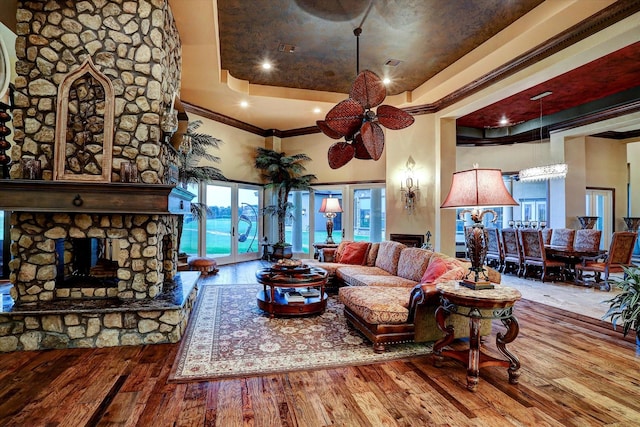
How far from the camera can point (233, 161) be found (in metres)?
8.65

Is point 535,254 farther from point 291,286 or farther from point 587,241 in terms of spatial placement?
point 291,286

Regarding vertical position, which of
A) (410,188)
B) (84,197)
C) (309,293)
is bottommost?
(309,293)

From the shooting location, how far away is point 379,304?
3270 mm

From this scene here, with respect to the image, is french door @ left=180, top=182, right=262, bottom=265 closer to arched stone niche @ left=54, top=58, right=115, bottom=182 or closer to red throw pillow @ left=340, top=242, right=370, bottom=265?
red throw pillow @ left=340, top=242, right=370, bottom=265

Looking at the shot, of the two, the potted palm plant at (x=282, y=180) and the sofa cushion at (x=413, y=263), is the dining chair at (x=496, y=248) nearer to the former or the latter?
the sofa cushion at (x=413, y=263)

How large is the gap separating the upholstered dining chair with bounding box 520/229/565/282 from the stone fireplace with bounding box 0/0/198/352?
6522 millimetres

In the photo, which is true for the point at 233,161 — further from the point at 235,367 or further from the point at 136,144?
the point at 235,367

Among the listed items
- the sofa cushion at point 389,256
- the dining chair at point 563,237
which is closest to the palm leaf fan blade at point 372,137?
the sofa cushion at point 389,256

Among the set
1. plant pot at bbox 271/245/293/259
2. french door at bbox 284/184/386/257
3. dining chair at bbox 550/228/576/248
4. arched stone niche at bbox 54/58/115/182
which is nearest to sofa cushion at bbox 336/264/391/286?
french door at bbox 284/184/386/257

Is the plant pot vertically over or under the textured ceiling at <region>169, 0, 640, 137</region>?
under

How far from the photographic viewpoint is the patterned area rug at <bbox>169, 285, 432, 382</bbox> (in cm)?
287

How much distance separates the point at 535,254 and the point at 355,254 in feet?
12.4

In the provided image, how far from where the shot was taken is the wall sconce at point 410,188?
23.8 feet

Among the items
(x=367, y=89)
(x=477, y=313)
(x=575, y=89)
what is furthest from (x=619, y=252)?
(x=367, y=89)
